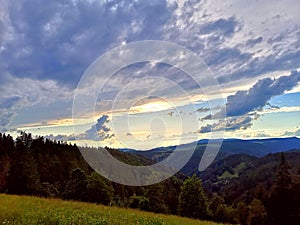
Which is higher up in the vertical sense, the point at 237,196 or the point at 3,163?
the point at 3,163

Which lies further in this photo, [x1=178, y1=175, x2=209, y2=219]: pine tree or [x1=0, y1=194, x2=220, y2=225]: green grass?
[x1=178, y1=175, x2=209, y2=219]: pine tree

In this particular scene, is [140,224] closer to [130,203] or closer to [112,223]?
[112,223]

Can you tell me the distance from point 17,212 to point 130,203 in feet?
156

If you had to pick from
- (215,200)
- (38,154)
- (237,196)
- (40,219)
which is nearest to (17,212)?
(40,219)

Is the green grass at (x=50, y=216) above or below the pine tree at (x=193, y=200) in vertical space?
above

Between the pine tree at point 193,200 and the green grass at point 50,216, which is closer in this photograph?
the green grass at point 50,216

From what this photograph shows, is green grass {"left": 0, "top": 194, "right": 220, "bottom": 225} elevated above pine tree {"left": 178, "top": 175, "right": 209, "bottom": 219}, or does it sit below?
above

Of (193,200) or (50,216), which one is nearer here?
(50,216)

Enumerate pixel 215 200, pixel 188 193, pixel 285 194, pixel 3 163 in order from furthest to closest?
1. pixel 215 200
2. pixel 3 163
3. pixel 188 193
4. pixel 285 194

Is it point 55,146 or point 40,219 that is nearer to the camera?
point 40,219

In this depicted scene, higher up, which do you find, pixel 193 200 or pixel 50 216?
pixel 50 216

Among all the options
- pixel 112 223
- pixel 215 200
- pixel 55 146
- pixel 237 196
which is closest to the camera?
pixel 112 223

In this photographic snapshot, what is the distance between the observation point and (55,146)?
113m

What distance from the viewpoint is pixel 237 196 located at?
199 meters
